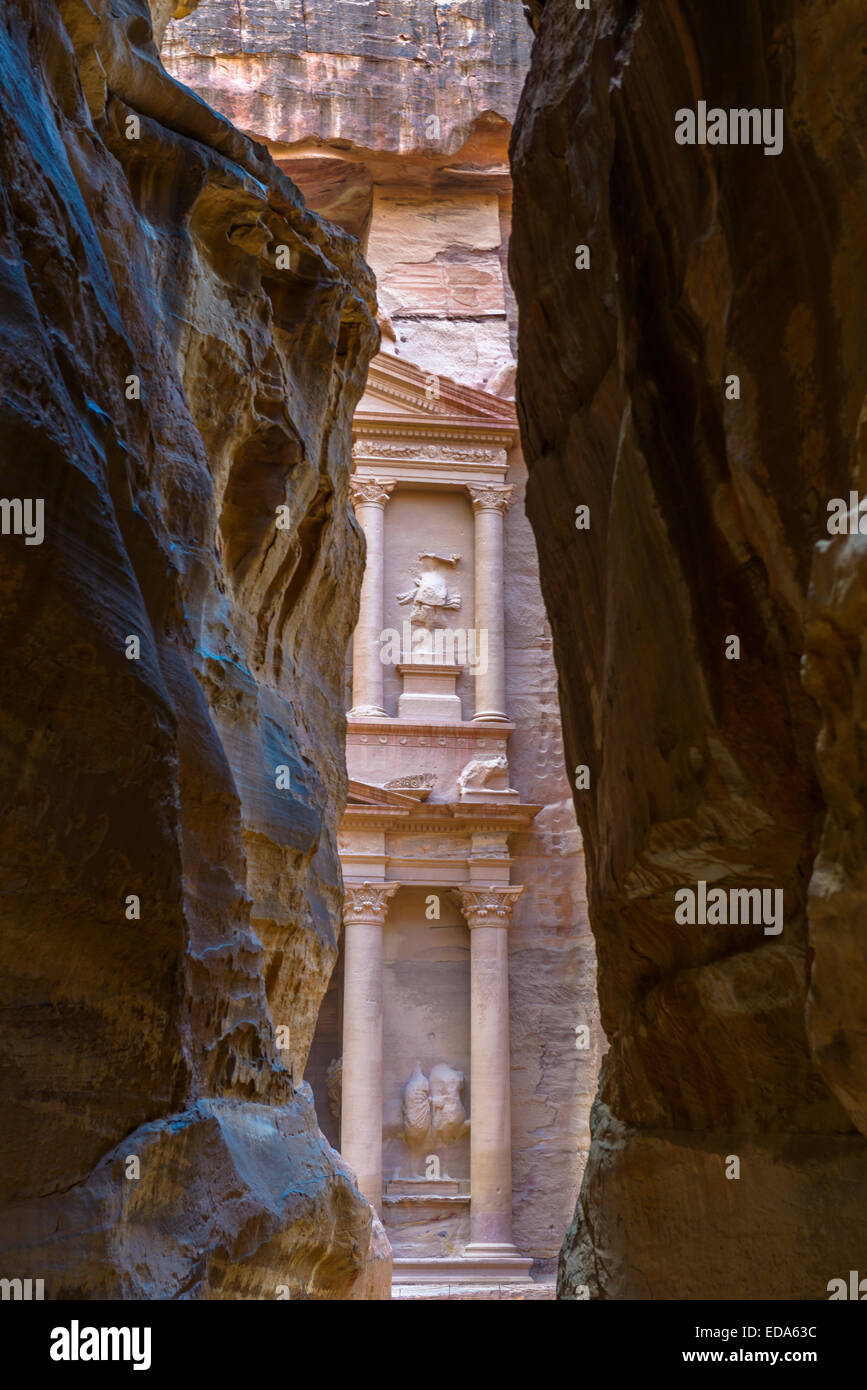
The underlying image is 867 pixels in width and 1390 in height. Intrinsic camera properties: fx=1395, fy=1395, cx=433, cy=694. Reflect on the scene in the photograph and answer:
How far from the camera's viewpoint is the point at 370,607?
21500mm

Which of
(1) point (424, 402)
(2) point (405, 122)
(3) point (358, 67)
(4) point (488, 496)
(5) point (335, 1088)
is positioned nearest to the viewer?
(5) point (335, 1088)

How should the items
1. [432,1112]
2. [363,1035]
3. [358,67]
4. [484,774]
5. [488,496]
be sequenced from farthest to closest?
1. [358,67]
2. [488,496]
3. [484,774]
4. [432,1112]
5. [363,1035]

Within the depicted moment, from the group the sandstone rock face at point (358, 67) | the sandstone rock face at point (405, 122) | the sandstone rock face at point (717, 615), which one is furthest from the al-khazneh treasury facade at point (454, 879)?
the sandstone rock face at point (717, 615)

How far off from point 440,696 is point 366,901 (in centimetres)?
350

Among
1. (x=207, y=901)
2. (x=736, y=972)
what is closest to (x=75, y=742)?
(x=207, y=901)

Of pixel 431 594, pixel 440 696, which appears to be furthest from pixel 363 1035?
pixel 431 594

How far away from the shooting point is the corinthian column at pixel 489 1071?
1891cm

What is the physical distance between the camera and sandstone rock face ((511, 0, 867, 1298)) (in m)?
3.89

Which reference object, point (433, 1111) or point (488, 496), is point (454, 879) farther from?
point (488, 496)

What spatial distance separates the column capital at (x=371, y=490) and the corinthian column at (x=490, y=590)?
135cm

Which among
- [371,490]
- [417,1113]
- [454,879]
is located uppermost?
[371,490]

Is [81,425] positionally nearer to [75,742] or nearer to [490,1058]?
[75,742]
